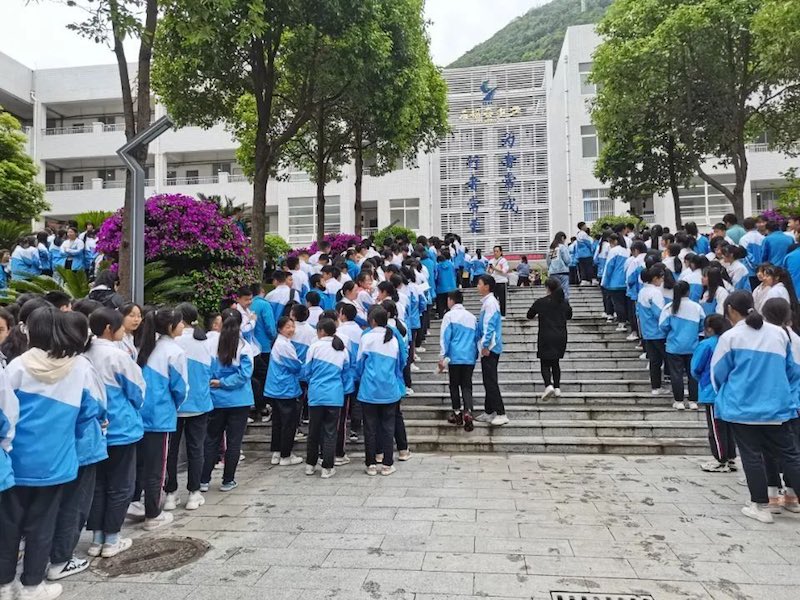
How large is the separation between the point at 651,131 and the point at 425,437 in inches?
514

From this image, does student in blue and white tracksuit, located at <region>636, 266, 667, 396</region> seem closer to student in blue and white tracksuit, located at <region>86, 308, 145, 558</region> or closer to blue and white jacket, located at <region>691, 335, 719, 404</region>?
blue and white jacket, located at <region>691, 335, 719, 404</region>

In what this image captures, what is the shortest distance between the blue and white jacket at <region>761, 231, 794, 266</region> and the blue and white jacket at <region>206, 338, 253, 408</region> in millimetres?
7486

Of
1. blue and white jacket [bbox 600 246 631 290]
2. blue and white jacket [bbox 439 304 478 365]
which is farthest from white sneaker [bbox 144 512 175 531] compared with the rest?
blue and white jacket [bbox 600 246 631 290]

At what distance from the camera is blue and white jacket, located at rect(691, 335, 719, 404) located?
564cm

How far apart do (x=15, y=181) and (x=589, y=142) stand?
910 inches

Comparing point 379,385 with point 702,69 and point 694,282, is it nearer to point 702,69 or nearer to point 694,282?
point 694,282

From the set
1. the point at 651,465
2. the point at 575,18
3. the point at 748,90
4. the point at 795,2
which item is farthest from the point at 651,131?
the point at 575,18

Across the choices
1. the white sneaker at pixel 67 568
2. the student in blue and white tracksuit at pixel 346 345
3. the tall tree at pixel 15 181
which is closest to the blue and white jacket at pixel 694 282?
the student in blue and white tracksuit at pixel 346 345

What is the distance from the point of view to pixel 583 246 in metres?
13.8

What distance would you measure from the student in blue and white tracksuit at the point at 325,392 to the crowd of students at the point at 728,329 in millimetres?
3507

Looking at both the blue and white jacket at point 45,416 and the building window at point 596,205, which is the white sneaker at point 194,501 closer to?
the blue and white jacket at point 45,416

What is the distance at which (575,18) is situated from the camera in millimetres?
59469

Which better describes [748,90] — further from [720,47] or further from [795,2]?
[795,2]

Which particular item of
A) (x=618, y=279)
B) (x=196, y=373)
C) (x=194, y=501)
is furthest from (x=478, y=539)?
(x=618, y=279)
